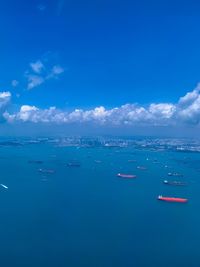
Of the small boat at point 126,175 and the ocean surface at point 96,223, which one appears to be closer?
the ocean surface at point 96,223

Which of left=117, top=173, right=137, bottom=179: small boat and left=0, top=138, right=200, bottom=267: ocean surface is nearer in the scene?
left=0, top=138, right=200, bottom=267: ocean surface

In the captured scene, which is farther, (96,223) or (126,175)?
(126,175)

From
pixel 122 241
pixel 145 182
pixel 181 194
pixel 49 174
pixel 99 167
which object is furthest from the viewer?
pixel 99 167

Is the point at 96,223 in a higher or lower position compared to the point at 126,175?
lower

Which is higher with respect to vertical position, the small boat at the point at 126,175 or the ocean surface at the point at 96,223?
the small boat at the point at 126,175

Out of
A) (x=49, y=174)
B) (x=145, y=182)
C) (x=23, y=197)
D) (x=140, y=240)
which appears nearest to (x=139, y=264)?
(x=140, y=240)

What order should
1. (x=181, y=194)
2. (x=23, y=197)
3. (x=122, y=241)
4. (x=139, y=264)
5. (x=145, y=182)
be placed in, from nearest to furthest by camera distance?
(x=139, y=264), (x=122, y=241), (x=23, y=197), (x=181, y=194), (x=145, y=182)

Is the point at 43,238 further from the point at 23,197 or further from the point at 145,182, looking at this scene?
the point at 145,182

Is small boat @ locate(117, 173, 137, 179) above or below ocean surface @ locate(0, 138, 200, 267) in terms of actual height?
above
